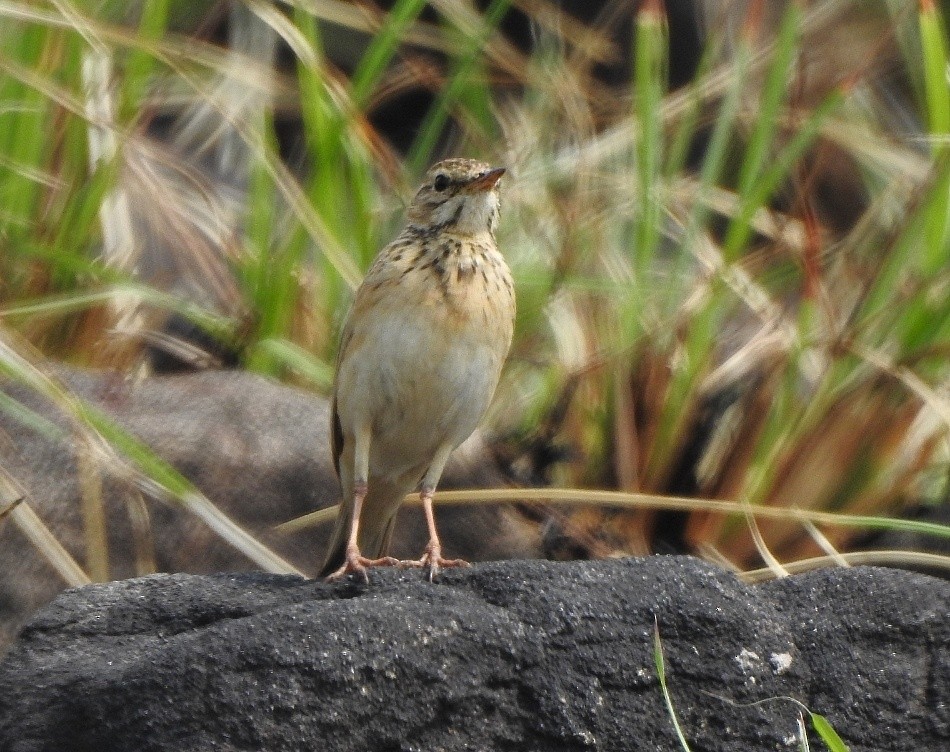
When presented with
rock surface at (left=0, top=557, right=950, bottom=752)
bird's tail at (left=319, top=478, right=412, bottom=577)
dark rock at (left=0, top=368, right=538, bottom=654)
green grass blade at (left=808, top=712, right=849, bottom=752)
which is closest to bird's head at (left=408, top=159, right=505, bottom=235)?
bird's tail at (left=319, top=478, right=412, bottom=577)

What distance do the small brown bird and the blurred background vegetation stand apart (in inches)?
20.8

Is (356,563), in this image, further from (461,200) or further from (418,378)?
(461,200)

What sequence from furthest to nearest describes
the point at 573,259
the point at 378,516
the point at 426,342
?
the point at 573,259 → the point at 378,516 → the point at 426,342

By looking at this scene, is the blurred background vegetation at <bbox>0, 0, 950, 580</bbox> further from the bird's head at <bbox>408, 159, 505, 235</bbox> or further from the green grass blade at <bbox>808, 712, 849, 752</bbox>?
the green grass blade at <bbox>808, 712, 849, 752</bbox>

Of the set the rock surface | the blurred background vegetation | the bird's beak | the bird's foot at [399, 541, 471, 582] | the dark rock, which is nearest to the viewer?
the rock surface

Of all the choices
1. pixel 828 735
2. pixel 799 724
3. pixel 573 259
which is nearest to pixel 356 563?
pixel 799 724

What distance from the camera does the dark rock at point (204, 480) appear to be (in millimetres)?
5441

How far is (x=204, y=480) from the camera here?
5652mm

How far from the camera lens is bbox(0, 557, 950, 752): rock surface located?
3432mm

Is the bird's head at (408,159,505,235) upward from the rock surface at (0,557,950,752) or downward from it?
upward

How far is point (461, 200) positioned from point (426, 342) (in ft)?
1.71

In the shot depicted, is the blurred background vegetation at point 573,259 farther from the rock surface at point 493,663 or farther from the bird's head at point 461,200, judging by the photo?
the bird's head at point 461,200

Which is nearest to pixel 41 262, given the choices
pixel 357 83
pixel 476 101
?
pixel 357 83

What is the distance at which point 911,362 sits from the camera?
580 centimetres
